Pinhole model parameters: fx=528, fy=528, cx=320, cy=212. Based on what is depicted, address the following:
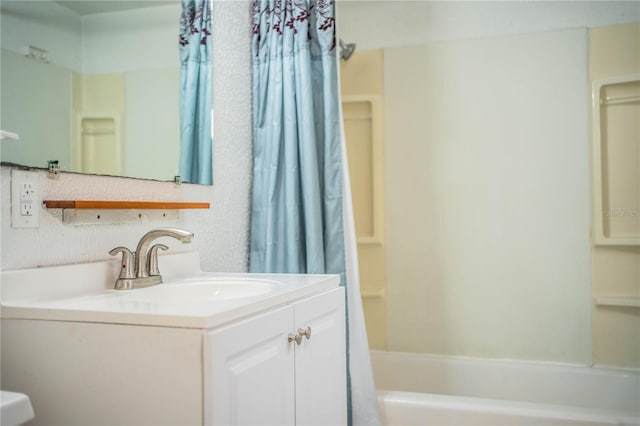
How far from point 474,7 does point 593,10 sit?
0.53 m

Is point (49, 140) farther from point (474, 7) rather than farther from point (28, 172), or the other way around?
point (474, 7)

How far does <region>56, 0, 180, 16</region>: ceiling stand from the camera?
1308 mm

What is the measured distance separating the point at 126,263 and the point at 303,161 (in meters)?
0.82

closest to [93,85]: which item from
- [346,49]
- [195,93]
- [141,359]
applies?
[195,93]

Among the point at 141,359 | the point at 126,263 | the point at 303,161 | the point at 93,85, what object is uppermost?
the point at 93,85

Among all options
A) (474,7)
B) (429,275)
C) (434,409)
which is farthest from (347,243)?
(474,7)

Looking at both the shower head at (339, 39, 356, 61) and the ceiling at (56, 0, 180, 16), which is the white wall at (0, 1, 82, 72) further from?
the shower head at (339, 39, 356, 61)

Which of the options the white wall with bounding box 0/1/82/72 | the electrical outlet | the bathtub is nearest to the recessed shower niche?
the bathtub

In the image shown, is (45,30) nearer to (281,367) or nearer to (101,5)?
(101,5)

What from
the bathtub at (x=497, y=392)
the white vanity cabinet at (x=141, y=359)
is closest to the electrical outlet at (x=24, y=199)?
the white vanity cabinet at (x=141, y=359)

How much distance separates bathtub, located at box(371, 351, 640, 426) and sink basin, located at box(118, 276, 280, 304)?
0.70 metres

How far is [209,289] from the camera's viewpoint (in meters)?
1.46

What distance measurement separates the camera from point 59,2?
1.27 metres

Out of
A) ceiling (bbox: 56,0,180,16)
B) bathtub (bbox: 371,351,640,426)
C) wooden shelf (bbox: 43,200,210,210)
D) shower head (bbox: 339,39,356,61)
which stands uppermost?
shower head (bbox: 339,39,356,61)
